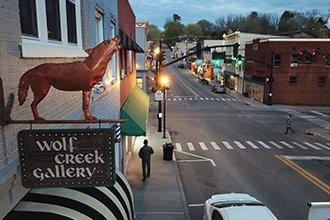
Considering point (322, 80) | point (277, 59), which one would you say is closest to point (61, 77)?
point (277, 59)

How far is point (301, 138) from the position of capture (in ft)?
77.2

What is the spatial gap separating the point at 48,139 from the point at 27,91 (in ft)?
2.43

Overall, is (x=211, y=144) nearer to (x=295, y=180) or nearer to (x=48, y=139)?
(x=295, y=180)

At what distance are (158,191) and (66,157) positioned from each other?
9476 millimetres

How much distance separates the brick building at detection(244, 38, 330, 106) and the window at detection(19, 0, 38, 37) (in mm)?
38125

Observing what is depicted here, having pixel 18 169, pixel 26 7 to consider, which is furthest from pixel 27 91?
pixel 26 7

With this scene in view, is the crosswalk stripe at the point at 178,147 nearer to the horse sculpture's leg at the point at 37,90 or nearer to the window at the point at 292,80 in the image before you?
the horse sculpture's leg at the point at 37,90

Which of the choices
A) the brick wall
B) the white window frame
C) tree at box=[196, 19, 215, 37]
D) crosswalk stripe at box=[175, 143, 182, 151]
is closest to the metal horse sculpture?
the brick wall

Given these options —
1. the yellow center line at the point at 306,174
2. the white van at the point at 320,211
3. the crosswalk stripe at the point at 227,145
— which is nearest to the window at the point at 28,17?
the white van at the point at 320,211

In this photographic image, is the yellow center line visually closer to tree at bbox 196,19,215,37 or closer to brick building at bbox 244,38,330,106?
brick building at bbox 244,38,330,106

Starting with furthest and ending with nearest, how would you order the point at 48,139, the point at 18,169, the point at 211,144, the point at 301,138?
the point at 301,138, the point at 211,144, the point at 18,169, the point at 48,139

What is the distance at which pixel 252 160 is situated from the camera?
17578 millimetres

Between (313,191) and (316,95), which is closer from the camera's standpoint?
(313,191)

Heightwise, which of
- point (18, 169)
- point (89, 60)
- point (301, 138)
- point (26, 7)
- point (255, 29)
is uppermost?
point (255, 29)
